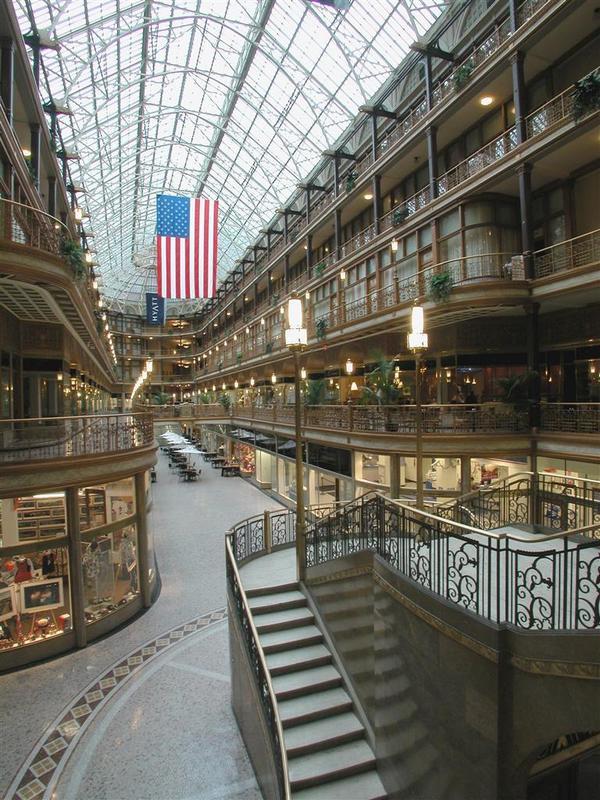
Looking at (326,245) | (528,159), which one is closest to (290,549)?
(528,159)

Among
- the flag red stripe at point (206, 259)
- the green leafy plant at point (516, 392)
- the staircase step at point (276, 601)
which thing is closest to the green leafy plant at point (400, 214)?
the green leafy plant at point (516, 392)

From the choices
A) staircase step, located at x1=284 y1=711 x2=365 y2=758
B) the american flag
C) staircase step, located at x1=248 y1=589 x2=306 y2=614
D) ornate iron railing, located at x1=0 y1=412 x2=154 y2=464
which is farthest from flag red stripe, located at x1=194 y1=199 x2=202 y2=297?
staircase step, located at x1=284 y1=711 x2=365 y2=758

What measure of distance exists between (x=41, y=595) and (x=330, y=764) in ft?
24.5

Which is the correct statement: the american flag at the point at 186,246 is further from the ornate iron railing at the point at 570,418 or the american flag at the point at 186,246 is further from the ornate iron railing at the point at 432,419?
the ornate iron railing at the point at 570,418

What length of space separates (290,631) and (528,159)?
1468 cm

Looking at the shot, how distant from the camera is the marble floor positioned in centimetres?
704

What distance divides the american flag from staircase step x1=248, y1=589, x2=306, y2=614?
59.1ft

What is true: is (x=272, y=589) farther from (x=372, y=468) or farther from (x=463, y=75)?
(x=463, y=75)

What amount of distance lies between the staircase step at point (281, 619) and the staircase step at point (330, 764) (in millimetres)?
2076

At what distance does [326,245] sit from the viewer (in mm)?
30641

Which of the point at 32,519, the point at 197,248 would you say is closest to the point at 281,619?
the point at 32,519

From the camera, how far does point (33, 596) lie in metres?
10.6

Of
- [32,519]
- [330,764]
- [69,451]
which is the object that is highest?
[69,451]

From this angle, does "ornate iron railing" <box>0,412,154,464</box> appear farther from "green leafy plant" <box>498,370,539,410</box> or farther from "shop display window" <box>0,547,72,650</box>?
"green leafy plant" <box>498,370,539,410</box>
